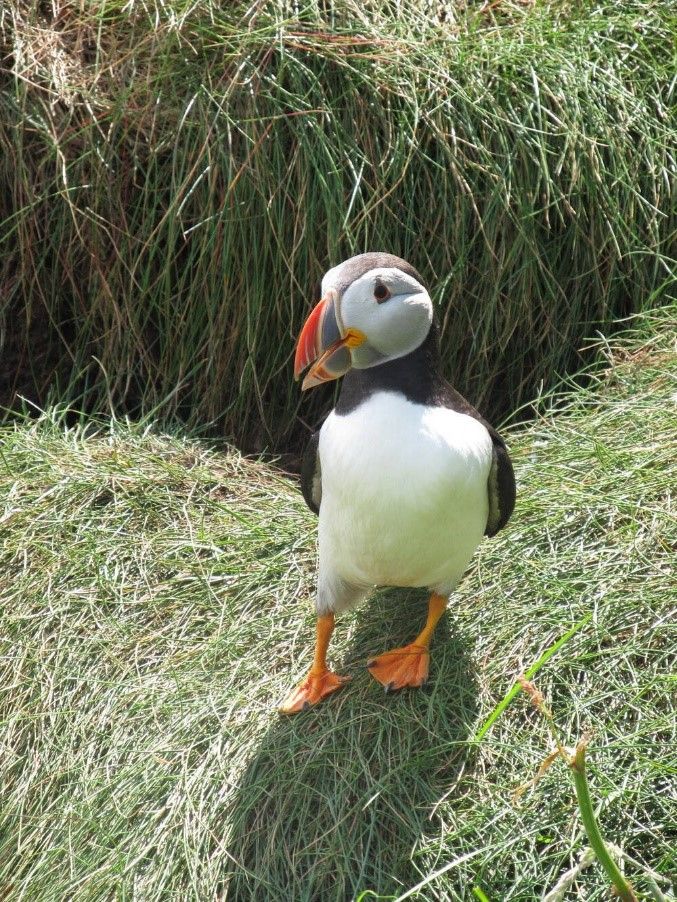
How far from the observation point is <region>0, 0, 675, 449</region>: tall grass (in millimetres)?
4035

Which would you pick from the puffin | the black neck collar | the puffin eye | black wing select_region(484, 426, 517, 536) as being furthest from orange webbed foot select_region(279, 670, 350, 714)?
the puffin eye

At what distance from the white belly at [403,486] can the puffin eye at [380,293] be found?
0.21 meters

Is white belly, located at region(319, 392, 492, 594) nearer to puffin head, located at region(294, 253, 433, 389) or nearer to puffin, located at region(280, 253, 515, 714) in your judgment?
puffin, located at region(280, 253, 515, 714)

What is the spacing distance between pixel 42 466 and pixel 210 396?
29.7 inches

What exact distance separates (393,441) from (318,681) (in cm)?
71

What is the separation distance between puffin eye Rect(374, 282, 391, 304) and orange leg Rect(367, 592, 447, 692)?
79cm

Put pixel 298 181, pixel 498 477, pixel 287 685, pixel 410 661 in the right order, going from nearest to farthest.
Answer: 1. pixel 498 477
2. pixel 410 661
3. pixel 287 685
4. pixel 298 181

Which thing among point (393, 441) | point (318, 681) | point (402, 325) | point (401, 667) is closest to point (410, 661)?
point (401, 667)

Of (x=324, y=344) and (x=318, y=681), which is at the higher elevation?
(x=324, y=344)

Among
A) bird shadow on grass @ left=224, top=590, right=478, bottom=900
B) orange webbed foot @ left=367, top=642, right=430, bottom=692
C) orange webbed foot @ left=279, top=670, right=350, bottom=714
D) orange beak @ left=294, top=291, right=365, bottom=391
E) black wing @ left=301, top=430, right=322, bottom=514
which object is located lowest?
bird shadow on grass @ left=224, top=590, right=478, bottom=900

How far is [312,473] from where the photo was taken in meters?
2.94

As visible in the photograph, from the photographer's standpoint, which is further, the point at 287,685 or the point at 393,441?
the point at 287,685

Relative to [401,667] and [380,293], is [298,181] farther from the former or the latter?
[401,667]

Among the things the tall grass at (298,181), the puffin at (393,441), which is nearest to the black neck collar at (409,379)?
the puffin at (393,441)
